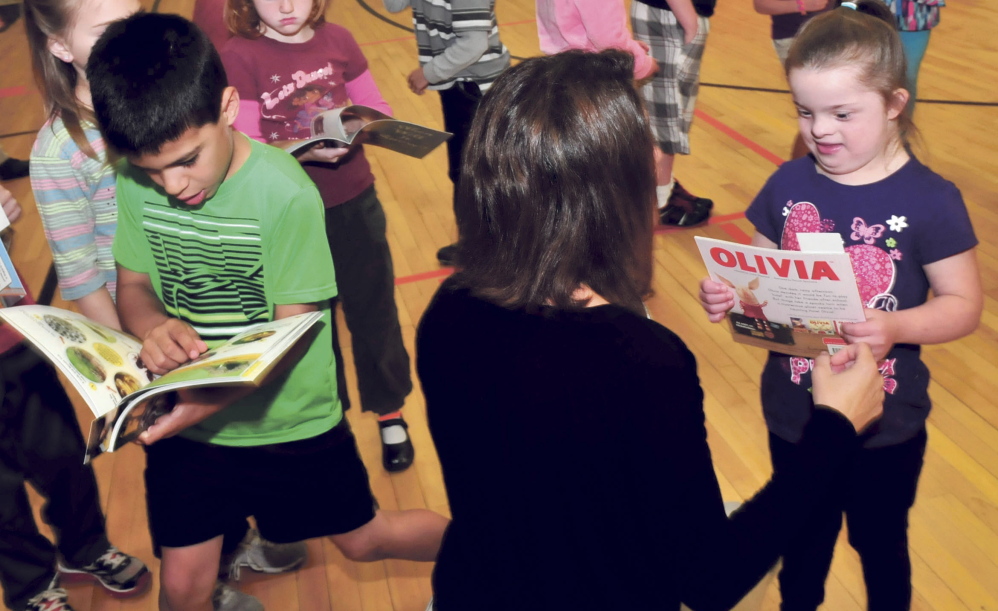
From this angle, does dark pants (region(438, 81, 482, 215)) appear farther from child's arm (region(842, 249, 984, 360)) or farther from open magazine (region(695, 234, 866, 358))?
child's arm (region(842, 249, 984, 360))

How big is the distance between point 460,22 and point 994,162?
310 cm

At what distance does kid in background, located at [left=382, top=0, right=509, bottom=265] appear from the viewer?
9.07 feet

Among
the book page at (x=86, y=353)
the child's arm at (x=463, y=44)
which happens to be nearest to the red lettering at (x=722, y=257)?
the book page at (x=86, y=353)

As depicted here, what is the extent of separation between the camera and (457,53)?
9.19 feet

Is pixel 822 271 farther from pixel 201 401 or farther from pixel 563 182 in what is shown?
pixel 201 401

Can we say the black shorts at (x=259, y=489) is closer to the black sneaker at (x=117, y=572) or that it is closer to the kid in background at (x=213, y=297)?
the kid in background at (x=213, y=297)

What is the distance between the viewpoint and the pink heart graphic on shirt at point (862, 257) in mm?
1438

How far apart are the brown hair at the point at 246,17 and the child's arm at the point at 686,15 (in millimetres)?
1623

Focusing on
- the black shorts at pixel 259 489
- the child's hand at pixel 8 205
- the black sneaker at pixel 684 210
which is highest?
the child's hand at pixel 8 205

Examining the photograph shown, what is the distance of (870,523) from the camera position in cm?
161

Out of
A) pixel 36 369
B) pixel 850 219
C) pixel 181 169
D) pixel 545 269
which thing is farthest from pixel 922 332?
pixel 36 369

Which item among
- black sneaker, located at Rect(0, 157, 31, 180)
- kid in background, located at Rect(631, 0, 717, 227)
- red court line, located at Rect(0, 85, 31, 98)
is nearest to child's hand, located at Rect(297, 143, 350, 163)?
kid in background, located at Rect(631, 0, 717, 227)

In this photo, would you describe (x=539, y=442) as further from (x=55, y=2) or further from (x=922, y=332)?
(x=55, y=2)

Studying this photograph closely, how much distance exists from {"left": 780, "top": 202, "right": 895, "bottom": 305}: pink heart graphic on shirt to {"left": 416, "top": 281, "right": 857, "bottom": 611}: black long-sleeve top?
51cm
